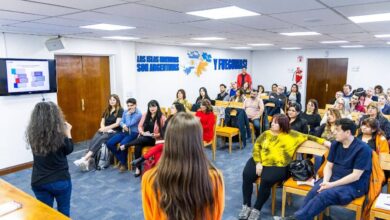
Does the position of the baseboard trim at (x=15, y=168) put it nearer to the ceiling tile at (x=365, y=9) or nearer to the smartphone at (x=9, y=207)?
the smartphone at (x=9, y=207)

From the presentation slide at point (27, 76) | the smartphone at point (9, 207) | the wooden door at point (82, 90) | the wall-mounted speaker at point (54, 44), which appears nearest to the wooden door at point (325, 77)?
the wooden door at point (82, 90)

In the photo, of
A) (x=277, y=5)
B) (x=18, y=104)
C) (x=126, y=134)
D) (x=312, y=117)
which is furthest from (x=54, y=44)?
(x=312, y=117)

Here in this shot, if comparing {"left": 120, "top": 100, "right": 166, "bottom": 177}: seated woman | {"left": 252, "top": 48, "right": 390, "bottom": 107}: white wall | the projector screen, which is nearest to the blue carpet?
{"left": 120, "top": 100, "right": 166, "bottom": 177}: seated woman

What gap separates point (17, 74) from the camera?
4.63 m

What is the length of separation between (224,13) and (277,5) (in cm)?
62

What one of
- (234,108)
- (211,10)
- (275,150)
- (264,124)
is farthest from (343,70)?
(211,10)

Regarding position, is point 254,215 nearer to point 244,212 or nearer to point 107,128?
point 244,212

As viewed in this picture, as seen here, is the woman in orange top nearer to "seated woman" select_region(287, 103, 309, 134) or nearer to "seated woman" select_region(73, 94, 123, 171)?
"seated woman" select_region(287, 103, 309, 134)

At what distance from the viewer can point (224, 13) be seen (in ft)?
9.94

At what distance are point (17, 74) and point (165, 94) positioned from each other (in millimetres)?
3901

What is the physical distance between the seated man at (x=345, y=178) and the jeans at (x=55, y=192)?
2.10 metres

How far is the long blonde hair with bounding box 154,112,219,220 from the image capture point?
4.04 feet

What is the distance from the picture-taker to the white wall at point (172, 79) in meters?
7.23

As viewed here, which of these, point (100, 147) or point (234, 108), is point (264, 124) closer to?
point (234, 108)
